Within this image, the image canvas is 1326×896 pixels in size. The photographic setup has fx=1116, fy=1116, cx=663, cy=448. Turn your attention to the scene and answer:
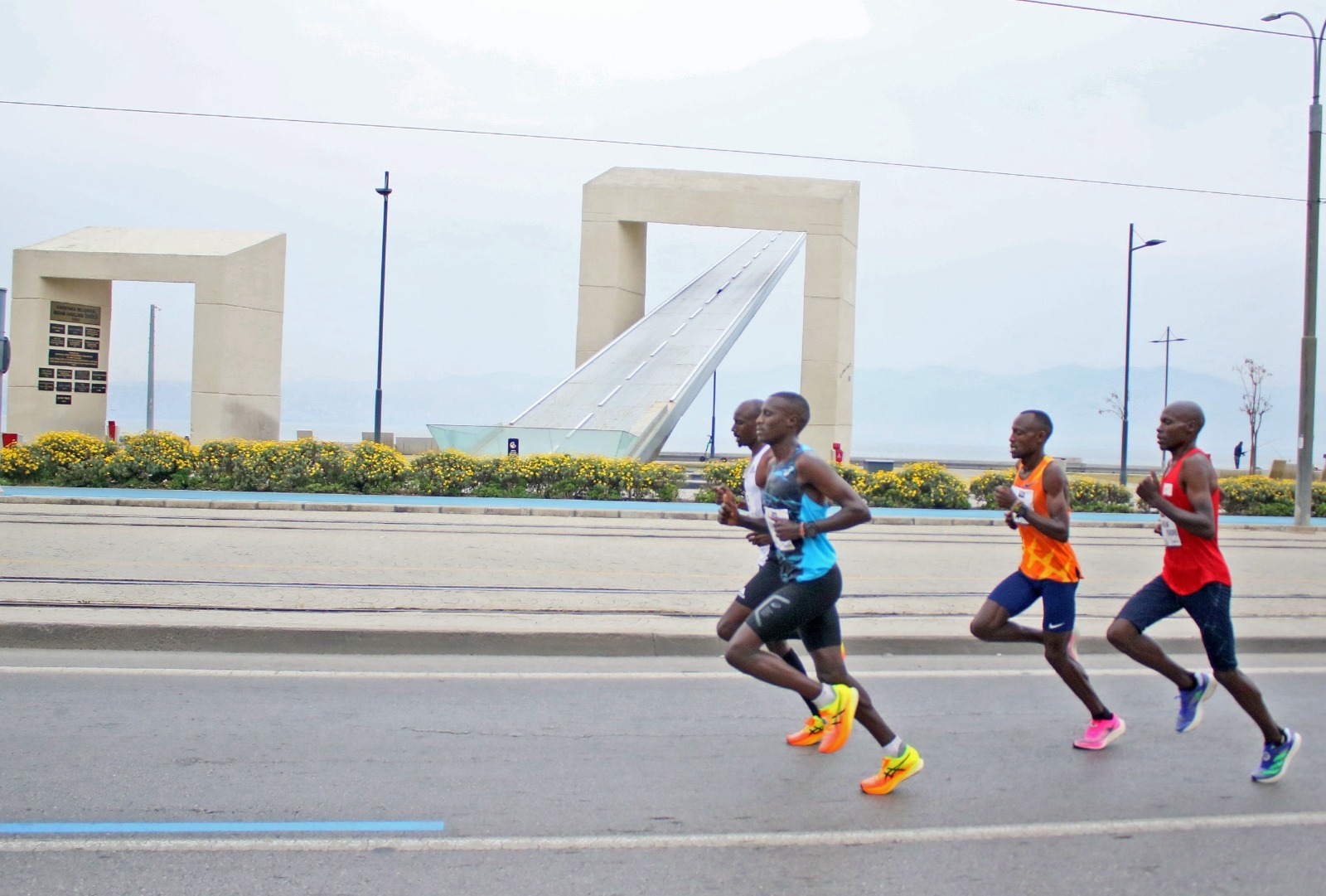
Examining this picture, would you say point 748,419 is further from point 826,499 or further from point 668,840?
point 668,840

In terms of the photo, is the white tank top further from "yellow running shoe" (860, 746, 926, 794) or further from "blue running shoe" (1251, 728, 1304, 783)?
"blue running shoe" (1251, 728, 1304, 783)

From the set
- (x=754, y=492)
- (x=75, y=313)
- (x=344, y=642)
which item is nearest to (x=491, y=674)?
(x=344, y=642)

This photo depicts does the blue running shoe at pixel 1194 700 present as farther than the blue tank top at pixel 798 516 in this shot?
Yes

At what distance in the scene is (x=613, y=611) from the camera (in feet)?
28.8

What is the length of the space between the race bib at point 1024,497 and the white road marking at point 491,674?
2.01 meters

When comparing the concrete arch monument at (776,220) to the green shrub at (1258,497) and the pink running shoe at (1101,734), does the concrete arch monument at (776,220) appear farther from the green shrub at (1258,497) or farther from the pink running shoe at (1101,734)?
the pink running shoe at (1101,734)

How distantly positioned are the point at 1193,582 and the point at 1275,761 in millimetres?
890

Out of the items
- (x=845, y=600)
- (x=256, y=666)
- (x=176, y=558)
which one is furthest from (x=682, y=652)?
(x=176, y=558)

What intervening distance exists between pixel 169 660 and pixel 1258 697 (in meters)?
6.39

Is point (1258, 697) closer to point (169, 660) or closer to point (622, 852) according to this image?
point (622, 852)

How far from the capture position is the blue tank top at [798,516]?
5113mm

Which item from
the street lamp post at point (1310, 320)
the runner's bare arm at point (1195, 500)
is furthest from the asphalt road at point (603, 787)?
the street lamp post at point (1310, 320)

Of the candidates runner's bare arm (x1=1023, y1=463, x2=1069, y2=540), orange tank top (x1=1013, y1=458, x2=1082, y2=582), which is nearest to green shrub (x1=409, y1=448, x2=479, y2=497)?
orange tank top (x1=1013, y1=458, x2=1082, y2=582)

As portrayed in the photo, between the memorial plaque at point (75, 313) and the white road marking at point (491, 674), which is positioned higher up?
the memorial plaque at point (75, 313)
